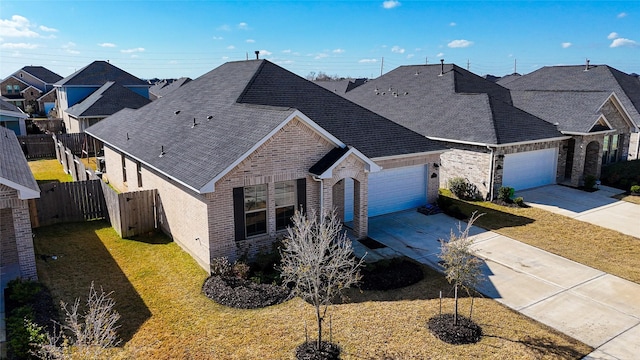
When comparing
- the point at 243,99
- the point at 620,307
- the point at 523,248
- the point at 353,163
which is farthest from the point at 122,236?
the point at 620,307

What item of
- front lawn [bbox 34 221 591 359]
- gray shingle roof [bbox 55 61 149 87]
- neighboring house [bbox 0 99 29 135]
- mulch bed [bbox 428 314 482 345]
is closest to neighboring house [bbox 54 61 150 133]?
gray shingle roof [bbox 55 61 149 87]

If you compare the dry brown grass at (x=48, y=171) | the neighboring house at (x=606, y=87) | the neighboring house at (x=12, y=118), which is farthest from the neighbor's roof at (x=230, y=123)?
the neighboring house at (x=606, y=87)

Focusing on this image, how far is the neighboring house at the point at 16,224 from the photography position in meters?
12.1

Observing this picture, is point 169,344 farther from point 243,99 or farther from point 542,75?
point 542,75

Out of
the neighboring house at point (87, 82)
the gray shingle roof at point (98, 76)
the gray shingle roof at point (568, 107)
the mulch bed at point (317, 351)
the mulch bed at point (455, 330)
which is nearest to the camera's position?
the mulch bed at point (317, 351)

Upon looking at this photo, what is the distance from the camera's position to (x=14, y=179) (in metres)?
12.4

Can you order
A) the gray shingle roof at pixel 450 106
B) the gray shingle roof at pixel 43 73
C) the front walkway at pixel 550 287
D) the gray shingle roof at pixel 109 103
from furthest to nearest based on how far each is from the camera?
the gray shingle roof at pixel 43 73, the gray shingle roof at pixel 109 103, the gray shingle roof at pixel 450 106, the front walkway at pixel 550 287

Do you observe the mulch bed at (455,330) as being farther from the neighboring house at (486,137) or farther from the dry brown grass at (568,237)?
the neighboring house at (486,137)

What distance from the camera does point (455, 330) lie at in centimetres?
1029

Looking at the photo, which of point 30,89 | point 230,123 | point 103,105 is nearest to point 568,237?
point 230,123

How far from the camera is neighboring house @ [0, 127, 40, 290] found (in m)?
12.1

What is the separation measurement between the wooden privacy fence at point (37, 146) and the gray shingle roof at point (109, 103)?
311cm

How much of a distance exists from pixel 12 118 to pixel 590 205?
4029 centimetres

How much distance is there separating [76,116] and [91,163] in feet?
24.2
